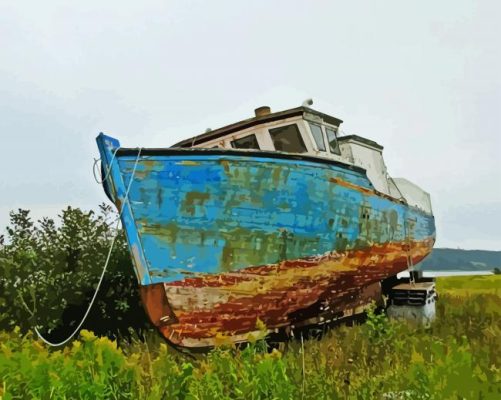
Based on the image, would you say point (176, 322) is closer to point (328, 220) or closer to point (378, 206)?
point (328, 220)

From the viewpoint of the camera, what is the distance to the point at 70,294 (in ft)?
29.3

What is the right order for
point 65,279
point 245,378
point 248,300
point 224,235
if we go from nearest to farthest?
point 245,378, point 224,235, point 248,300, point 65,279

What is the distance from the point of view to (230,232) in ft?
23.5

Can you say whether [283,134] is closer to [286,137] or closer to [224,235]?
[286,137]

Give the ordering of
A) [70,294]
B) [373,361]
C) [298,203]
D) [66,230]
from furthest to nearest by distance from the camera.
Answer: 1. [66,230]
2. [70,294]
3. [298,203]
4. [373,361]

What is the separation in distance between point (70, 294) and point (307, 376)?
508cm

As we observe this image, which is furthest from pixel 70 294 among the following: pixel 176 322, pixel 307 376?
pixel 307 376

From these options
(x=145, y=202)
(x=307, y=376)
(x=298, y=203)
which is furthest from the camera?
(x=298, y=203)

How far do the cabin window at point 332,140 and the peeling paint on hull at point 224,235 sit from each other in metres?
1.59

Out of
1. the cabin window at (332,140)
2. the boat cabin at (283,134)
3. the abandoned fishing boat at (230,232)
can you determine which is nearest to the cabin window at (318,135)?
the boat cabin at (283,134)

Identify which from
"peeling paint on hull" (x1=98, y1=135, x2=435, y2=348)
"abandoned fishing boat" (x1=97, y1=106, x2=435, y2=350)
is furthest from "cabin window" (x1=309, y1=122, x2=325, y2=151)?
"peeling paint on hull" (x1=98, y1=135, x2=435, y2=348)

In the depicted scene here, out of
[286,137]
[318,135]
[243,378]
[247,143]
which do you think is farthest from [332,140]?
[243,378]

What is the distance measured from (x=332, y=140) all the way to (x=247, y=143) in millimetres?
1596

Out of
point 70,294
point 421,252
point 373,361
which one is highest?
point 421,252
